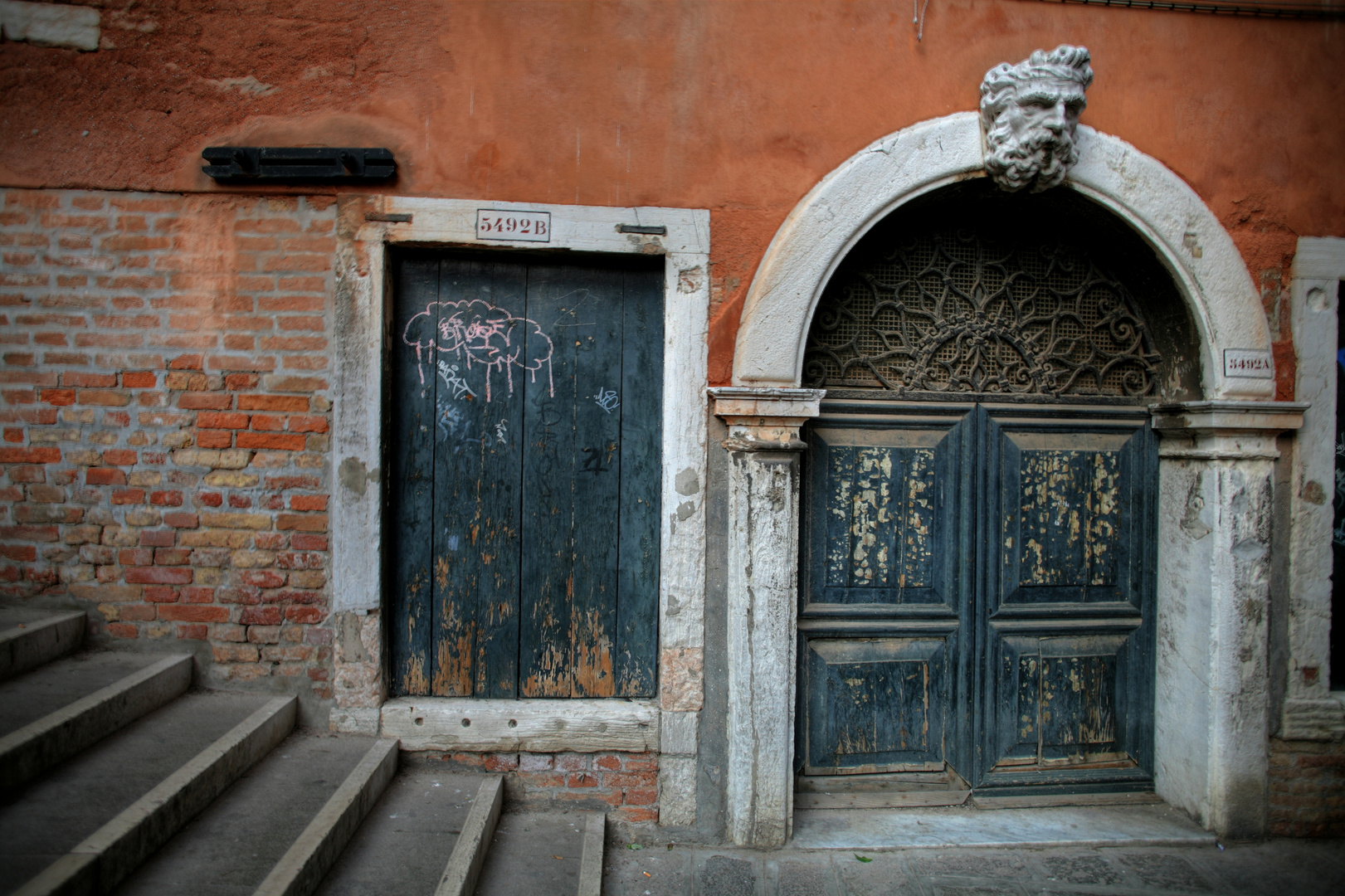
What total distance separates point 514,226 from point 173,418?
62.7 inches

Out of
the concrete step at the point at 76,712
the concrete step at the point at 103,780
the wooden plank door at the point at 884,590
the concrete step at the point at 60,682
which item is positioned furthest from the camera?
the wooden plank door at the point at 884,590

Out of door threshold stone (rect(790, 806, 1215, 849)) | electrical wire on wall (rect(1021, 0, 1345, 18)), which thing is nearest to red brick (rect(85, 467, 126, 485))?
door threshold stone (rect(790, 806, 1215, 849))

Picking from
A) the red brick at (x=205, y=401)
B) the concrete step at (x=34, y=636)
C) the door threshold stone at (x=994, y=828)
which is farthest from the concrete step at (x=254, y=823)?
the door threshold stone at (x=994, y=828)

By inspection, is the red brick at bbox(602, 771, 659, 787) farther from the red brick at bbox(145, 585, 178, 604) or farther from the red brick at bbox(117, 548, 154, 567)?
the red brick at bbox(117, 548, 154, 567)

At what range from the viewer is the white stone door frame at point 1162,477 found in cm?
277

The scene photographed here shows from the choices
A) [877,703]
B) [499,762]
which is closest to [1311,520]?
[877,703]

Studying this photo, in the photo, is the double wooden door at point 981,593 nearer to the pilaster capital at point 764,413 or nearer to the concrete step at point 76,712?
the pilaster capital at point 764,413

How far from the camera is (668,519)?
2818mm

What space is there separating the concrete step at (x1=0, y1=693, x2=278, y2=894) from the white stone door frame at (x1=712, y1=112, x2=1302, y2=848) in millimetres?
1986

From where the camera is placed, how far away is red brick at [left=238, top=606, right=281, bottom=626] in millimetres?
2773

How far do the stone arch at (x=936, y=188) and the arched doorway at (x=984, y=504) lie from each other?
0.11 meters

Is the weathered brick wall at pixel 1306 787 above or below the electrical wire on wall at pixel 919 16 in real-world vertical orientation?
below

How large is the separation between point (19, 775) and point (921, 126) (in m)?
3.91

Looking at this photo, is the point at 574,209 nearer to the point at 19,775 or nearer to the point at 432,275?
the point at 432,275
